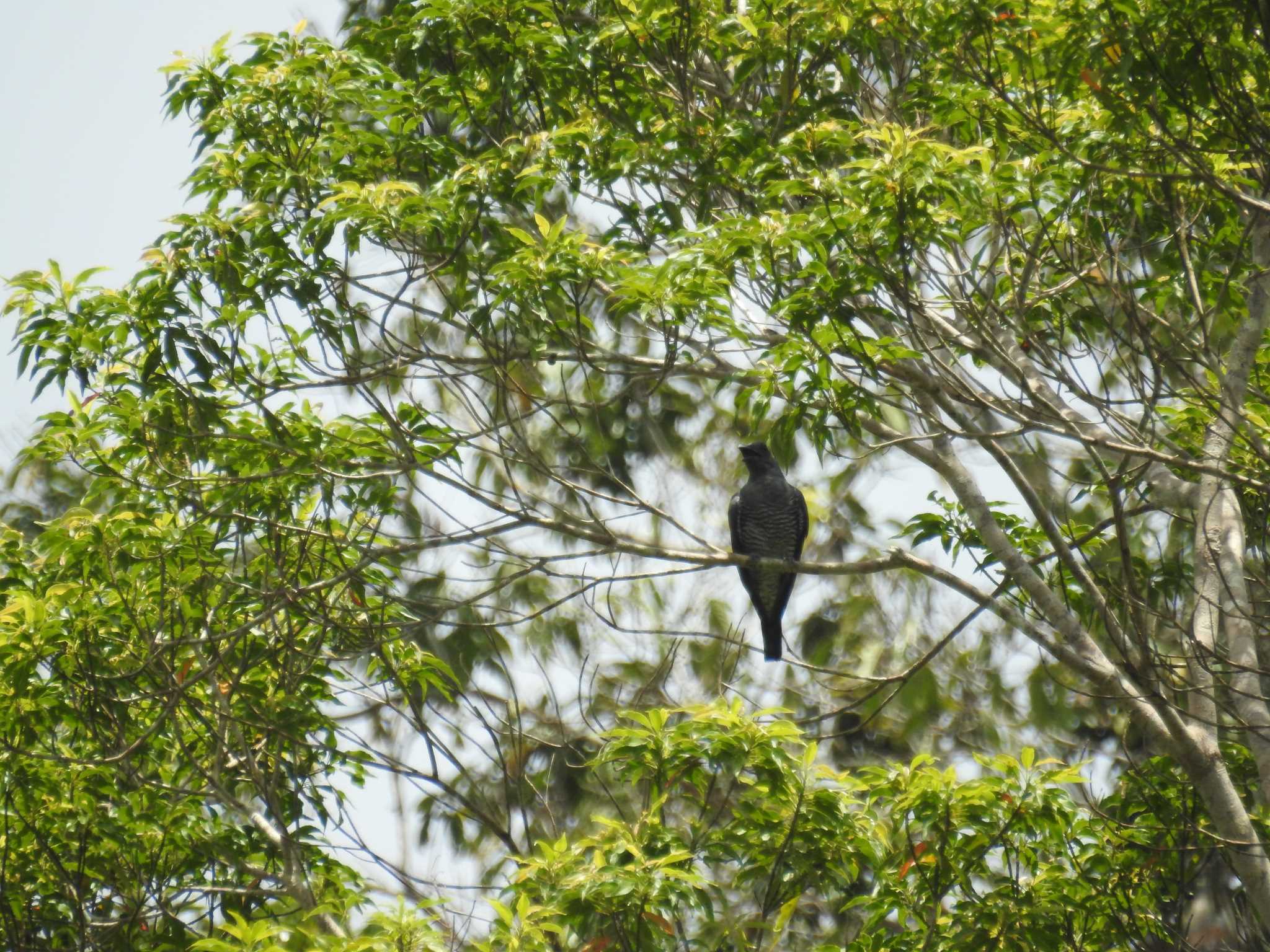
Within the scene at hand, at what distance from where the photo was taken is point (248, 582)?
5234 mm

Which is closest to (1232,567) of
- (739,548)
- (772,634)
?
(772,634)

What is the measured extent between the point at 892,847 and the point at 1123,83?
8.42ft

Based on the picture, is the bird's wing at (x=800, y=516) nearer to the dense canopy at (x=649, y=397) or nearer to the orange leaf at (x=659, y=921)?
the dense canopy at (x=649, y=397)

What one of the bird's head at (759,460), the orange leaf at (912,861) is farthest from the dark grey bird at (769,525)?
the orange leaf at (912,861)

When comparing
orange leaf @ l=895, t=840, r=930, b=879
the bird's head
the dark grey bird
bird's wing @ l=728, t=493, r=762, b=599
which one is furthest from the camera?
the bird's head

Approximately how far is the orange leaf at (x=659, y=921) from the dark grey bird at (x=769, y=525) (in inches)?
130

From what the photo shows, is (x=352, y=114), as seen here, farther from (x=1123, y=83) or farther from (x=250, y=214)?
(x=1123, y=83)

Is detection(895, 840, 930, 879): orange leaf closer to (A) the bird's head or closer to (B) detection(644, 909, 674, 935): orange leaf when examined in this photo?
(B) detection(644, 909, 674, 935): orange leaf

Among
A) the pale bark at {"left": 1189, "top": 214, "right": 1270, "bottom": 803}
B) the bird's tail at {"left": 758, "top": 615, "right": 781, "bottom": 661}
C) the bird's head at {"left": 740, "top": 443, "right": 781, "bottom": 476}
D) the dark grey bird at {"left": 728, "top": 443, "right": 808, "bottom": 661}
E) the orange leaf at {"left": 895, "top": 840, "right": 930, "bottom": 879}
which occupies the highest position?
the bird's head at {"left": 740, "top": 443, "right": 781, "bottom": 476}

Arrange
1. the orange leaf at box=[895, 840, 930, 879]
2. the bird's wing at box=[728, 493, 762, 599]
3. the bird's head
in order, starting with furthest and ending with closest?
the bird's head
the bird's wing at box=[728, 493, 762, 599]
the orange leaf at box=[895, 840, 930, 879]

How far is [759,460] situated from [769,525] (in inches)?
15.3

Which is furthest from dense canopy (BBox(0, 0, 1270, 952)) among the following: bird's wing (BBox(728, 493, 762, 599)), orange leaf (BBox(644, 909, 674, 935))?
bird's wing (BBox(728, 493, 762, 599))

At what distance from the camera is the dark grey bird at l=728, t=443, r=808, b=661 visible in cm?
739

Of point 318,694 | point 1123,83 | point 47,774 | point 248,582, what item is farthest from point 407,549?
point 1123,83
